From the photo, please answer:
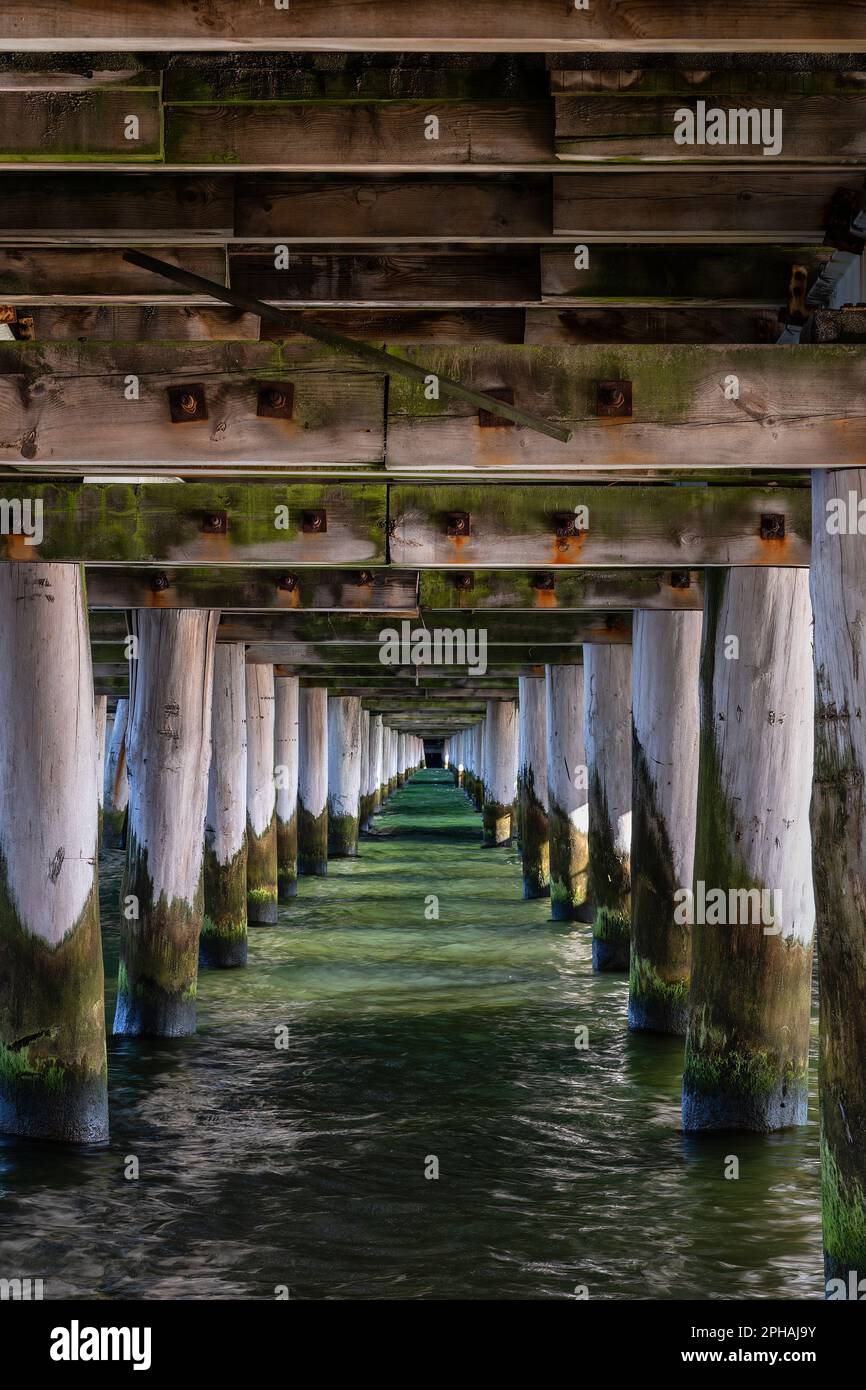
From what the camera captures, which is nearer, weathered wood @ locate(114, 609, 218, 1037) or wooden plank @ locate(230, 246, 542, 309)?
wooden plank @ locate(230, 246, 542, 309)

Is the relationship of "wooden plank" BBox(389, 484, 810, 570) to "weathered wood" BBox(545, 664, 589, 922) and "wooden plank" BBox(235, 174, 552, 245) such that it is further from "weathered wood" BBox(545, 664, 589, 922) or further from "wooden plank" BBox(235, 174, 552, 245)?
"weathered wood" BBox(545, 664, 589, 922)

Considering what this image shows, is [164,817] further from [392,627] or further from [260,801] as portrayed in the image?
[260,801]

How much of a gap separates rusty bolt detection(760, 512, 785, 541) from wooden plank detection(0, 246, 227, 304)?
112 inches

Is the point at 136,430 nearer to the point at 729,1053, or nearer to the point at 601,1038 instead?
the point at 729,1053

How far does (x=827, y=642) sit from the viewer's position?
462cm

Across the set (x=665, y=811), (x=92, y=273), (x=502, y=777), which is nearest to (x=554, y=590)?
(x=665, y=811)

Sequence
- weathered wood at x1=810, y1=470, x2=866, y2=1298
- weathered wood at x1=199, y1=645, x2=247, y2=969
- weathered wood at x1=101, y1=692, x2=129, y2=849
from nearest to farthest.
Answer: weathered wood at x1=810, y1=470, x2=866, y2=1298
weathered wood at x1=199, y1=645, x2=247, y2=969
weathered wood at x1=101, y1=692, x2=129, y2=849

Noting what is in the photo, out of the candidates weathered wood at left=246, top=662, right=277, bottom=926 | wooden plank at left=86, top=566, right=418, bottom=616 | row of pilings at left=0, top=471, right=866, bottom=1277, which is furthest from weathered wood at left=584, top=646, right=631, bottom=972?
weathered wood at left=246, top=662, right=277, bottom=926

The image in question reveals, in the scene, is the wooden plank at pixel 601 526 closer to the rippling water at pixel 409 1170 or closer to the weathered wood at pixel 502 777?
the rippling water at pixel 409 1170

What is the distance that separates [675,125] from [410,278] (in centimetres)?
124

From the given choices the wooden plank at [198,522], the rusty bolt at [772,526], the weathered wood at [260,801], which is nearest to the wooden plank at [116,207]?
the wooden plank at [198,522]

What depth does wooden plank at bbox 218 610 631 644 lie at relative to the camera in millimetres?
12047

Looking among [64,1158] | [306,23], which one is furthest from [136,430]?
[64,1158]

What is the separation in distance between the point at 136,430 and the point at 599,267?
156 cm
